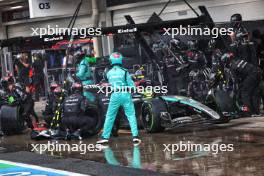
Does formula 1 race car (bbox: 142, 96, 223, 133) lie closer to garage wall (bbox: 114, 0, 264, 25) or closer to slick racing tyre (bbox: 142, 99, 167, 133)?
slick racing tyre (bbox: 142, 99, 167, 133)

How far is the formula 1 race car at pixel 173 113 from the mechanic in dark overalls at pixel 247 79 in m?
1.50

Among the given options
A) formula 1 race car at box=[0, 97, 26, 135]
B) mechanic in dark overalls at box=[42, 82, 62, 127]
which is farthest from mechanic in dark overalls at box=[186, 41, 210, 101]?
formula 1 race car at box=[0, 97, 26, 135]

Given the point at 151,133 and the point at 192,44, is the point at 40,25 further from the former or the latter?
the point at 151,133

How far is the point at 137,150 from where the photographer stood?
418 inches

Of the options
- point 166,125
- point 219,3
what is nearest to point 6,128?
point 166,125

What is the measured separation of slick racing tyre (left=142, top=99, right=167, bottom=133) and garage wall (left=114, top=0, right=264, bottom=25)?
692 cm

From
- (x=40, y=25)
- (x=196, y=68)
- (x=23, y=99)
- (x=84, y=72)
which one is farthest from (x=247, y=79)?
(x=40, y=25)

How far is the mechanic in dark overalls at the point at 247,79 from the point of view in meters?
13.7

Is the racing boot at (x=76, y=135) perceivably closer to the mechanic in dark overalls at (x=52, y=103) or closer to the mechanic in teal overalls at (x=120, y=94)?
the mechanic in dark overalls at (x=52, y=103)

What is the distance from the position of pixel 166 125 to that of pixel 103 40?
10856mm

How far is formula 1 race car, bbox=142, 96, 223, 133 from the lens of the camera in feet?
40.4

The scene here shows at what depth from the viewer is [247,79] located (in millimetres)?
13711

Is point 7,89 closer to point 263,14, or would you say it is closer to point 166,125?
point 166,125

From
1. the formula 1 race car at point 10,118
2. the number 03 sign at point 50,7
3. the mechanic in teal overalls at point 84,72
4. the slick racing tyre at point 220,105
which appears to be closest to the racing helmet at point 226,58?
the slick racing tyre at point 220,105
